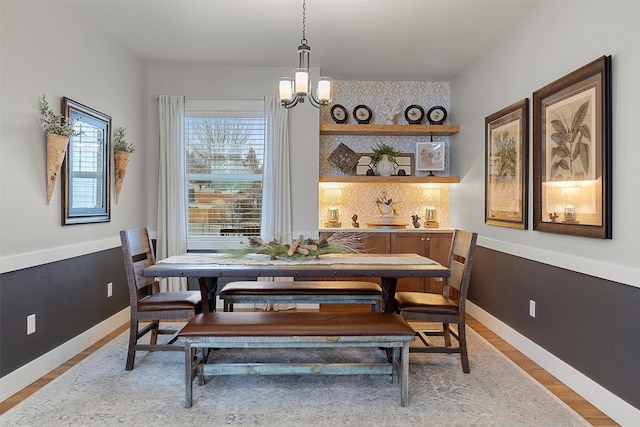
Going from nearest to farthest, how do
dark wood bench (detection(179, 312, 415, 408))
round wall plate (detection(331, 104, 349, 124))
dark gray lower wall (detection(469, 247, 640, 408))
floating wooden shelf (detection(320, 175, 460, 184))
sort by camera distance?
1. dark gray lower wall (detection(469, 247, 640, 408))
2. dark wood bench (detection(179, 312, 415, 408))
3. floating wooden shelf (detection(320, 175, 460, 184))
4. round wall plate (detection(331, 104, 349, 124))

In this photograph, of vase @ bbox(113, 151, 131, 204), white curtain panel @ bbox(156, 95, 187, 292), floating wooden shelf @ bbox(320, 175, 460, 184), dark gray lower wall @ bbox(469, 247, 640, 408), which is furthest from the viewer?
floating wooden shelf @ bbox(320, 175, 460, 184)

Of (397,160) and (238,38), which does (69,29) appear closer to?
(238,38)

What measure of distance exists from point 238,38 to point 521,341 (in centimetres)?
356

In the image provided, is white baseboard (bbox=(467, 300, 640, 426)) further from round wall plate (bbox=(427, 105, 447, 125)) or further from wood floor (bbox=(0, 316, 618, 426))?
round wall plate (bbox=(427, 105, 447, 125))

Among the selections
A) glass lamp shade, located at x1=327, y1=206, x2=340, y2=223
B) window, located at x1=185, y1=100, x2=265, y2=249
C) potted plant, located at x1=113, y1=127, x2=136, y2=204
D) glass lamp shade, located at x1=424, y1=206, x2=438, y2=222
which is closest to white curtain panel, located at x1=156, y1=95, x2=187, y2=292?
window, located at x1=185, y1=100, x2=265, y2=249

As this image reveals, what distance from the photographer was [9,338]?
2666mm

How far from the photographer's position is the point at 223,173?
4.96 metres

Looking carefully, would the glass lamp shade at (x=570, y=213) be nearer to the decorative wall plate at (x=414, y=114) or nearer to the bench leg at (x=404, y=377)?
the bench leg at (x=404, y=377)

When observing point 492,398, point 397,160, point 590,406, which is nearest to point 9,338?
point 492,398

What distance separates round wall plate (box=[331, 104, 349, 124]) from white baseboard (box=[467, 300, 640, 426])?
108 inches

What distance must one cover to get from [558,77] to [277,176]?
2833mm

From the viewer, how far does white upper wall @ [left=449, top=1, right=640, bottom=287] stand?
7.67ft

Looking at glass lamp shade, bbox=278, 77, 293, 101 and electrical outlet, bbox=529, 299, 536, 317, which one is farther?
electrical outlet, bbox=529, 299, 536, 317

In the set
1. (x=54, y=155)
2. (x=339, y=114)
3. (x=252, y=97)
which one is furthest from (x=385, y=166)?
(x=54, y=155)
